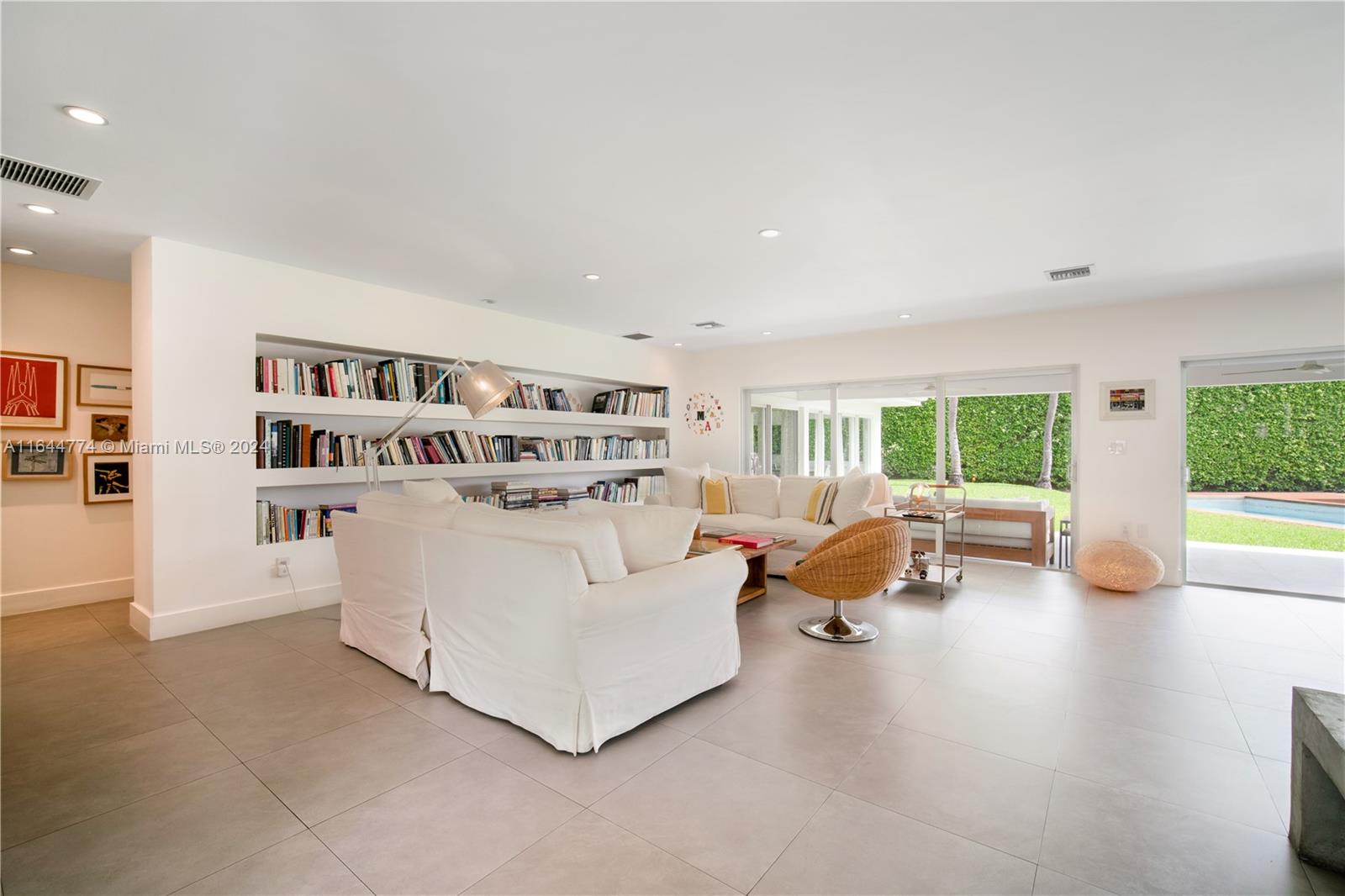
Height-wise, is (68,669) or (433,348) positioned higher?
(433,348)

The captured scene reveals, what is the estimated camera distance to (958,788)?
6.80ft

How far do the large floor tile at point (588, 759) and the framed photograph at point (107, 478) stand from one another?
13.8 ft

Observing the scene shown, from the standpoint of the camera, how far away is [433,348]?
5.05m

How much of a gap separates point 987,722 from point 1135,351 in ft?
14.3

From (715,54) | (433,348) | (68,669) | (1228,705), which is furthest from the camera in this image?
(433,348)

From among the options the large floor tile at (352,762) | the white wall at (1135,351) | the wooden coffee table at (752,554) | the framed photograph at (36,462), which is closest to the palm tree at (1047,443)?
the white wall at (1135,351)

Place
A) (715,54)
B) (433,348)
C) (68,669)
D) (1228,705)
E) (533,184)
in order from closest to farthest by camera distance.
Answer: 1. (715,54)
2. (1228,705)
3. (533,184)
4. (68,669)
5. (433,348)

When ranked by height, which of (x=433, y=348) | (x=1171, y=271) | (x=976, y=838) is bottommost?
(x=976, y=838)

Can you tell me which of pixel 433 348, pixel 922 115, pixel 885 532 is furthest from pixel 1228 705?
pixel 433 348

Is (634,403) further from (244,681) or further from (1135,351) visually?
(1135,351)

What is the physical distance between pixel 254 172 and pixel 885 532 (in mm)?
3723

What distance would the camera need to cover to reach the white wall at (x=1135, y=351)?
475 cm

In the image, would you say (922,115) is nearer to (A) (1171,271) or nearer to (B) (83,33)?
(B) (83,33)

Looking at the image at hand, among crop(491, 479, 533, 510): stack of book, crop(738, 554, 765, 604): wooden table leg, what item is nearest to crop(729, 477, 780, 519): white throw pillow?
crop(738, 554, 765, 604): wooden table leg
